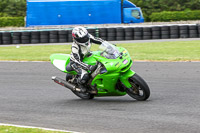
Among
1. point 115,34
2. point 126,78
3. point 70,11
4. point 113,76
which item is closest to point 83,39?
point 113,76

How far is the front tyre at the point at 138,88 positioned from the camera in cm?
769

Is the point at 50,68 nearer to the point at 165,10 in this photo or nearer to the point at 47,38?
the point at 47,38

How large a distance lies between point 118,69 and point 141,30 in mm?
17617

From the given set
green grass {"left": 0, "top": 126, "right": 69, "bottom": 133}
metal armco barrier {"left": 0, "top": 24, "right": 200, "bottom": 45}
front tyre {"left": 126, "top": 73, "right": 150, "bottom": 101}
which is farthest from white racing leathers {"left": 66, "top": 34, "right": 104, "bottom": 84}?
metal armco barrier {"left": 0, "top": 24, "right": 200, "bottom": 45}

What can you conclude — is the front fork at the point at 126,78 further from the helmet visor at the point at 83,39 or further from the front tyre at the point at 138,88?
the helmet visor at the point at 83,39

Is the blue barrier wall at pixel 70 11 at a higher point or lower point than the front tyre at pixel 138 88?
lower

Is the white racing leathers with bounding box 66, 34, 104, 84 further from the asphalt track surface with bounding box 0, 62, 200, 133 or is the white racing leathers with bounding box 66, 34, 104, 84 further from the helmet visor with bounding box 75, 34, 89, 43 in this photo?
the asphalt track surface with bounding box 0, 62, 200, 133

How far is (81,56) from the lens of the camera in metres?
8.33

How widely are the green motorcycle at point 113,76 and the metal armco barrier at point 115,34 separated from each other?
16437mm

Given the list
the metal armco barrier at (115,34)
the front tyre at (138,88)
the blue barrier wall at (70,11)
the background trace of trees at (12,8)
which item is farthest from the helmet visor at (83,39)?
the background trace of trees at (12,8)

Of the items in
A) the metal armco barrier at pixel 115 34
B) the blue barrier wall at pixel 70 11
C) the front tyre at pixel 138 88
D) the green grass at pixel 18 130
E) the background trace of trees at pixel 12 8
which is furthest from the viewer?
the background trace of trees at pixel 12 8

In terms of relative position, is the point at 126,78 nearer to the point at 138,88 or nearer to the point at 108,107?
the point at 138,88

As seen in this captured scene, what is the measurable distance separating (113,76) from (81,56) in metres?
0.88

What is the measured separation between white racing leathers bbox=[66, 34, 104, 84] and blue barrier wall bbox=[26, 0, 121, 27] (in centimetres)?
2379
